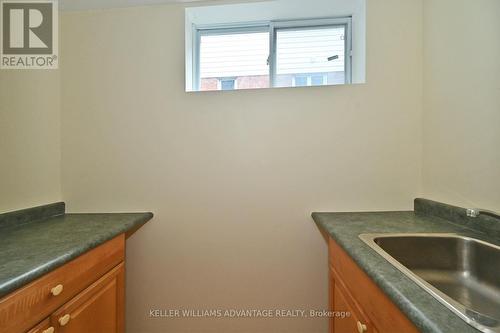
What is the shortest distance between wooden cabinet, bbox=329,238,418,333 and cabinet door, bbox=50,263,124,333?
105 centimetres

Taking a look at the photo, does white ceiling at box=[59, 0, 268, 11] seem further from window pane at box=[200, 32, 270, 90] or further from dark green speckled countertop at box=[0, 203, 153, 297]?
dark green speckled countertop at box=[0, 203, 153, 297]

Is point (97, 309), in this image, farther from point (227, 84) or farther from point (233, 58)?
point (233, 58)

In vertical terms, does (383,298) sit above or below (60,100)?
below

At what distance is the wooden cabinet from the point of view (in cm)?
61

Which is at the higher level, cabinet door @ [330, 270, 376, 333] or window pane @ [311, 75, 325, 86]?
window pane @ [311, 75, 325, 86]

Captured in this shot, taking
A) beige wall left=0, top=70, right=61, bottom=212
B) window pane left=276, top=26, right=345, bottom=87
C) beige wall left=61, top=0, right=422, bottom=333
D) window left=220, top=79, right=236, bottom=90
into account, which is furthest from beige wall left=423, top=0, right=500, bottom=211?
beige wall left=0, top=70, right=61, bottom=212

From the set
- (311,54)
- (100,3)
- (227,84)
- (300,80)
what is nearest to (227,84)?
(227,84)

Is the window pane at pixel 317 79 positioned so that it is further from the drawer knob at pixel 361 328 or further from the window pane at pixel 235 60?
the drawer knob at pixel 361 328

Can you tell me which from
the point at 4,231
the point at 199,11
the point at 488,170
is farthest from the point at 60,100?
the point at 488,170

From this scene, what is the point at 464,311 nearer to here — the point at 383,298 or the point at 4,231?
the point at 383,298

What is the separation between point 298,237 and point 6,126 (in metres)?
1.67

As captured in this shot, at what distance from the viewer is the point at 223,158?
4.60 feet

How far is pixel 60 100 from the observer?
4.77 ft

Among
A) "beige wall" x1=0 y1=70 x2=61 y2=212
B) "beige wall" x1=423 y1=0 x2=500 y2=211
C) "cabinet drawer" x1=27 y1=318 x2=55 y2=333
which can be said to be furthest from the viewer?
"beige wall" x1=0 y1=70 x2=61 y2=212
